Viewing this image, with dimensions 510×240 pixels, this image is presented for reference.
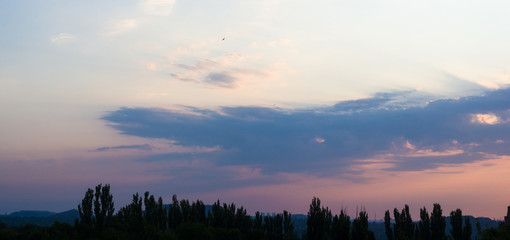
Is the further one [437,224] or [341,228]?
[437,224]

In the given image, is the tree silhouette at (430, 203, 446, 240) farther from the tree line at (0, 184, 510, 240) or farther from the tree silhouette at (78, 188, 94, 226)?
the tree silhouette at (78, 188, 94, 226)

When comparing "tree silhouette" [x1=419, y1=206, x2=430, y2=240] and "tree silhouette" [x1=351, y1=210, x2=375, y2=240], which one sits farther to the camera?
"tree silhouette" [x1=419, y1=206, x2=430, y2=240]

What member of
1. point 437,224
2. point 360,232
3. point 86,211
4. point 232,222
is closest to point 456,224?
point 437,224

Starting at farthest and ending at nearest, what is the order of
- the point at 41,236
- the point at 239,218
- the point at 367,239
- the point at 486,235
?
the point at 239,218
the point at 367,239
the point at 41,236
the point at 486,235

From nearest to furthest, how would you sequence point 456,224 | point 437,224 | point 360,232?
point 360,232 → point 456,224 → point 437,224

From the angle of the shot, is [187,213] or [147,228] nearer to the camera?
[147,228]

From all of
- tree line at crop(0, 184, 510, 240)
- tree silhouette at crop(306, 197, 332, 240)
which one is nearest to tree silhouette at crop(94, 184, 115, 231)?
tree line at crop(0, 184, 510, 240)

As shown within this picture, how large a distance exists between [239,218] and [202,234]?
2471 centimetres

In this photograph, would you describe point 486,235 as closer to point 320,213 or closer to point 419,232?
point 320,213

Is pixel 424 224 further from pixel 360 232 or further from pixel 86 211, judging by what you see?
pixel 86 211

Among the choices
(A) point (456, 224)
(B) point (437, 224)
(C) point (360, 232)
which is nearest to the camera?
(C) point (360, 232)

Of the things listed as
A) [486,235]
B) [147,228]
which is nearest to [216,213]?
[147,228]

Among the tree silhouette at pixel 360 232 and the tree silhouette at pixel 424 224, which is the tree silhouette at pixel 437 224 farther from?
the tree silhouette at pixel 360 232

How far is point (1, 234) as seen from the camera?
6425 cm
